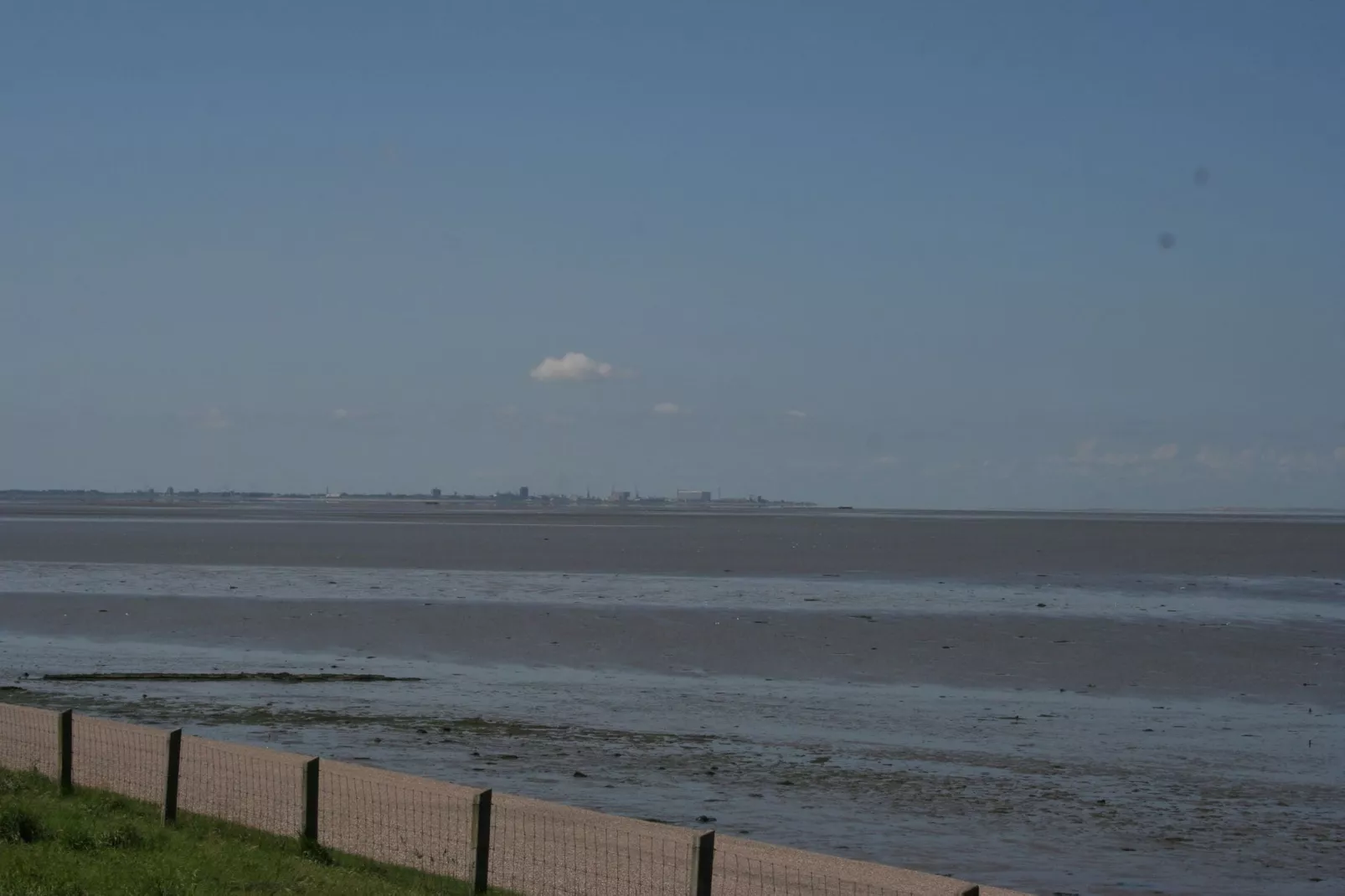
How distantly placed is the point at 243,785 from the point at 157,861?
4.10 metres

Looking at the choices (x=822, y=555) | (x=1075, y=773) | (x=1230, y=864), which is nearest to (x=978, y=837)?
(x=1230, y=864)

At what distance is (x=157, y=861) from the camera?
45.4 ft

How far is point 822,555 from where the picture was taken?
110438mm

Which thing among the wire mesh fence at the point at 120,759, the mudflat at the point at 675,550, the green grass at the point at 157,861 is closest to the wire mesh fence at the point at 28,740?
the wire mesh fence at the point at 120,759

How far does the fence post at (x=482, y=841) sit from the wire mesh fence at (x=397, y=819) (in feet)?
0.69

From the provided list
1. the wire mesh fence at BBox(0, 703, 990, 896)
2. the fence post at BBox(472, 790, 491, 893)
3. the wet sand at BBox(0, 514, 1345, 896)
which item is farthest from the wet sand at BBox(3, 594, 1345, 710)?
the fence post at BBox(472, 790, 491, 893)

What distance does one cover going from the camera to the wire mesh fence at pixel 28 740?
19.1m

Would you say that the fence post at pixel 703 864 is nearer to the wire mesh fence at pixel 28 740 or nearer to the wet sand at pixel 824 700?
the wet sand at pixel 824 700

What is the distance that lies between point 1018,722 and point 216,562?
65294 mm

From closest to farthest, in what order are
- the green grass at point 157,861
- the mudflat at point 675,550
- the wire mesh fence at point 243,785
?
the green grass at point 157,861 → the wire mesh fence at point 243,785 → the mudflat at point 675,550

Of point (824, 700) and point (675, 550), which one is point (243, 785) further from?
point (675, 550)

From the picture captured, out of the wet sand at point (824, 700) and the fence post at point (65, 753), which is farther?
the wet sand at point (824, 700)

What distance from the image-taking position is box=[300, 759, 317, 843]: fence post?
15047 millimetres

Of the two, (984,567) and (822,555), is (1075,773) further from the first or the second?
(822,555)
